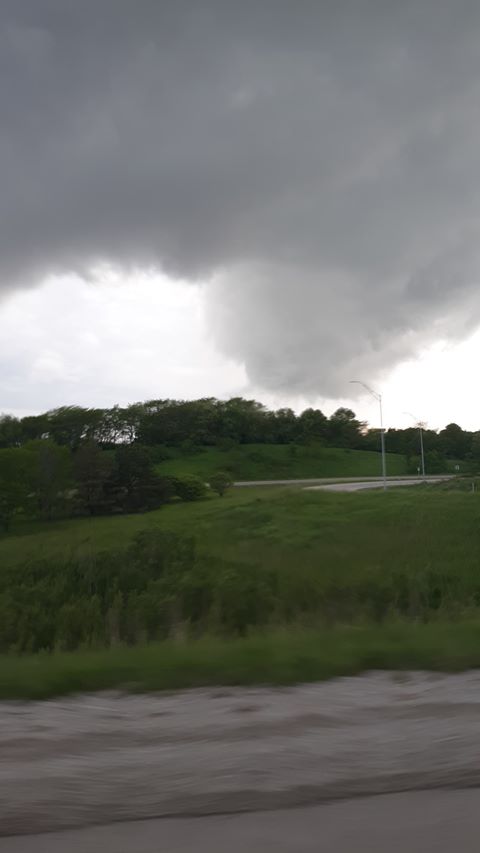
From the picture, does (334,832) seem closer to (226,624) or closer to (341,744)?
(341,744)

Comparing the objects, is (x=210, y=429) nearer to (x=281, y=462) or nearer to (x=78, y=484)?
(x=281, y=462)

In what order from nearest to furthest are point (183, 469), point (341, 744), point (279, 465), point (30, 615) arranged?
1. point (341, 744)
2. point (30, 615)
3. point (183, 469)
4. point (279, 465)

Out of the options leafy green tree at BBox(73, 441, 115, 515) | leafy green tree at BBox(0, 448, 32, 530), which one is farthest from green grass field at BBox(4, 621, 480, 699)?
leafy green tree at BBox(0, 448, 32, 530)

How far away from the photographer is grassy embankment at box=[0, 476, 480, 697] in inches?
219

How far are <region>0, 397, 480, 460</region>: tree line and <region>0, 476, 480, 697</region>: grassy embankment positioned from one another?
13.3 metres

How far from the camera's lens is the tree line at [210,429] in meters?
52.3

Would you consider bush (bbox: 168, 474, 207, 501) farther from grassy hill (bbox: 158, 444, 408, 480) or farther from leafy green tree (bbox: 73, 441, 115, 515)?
leafy green tree (bbox: 73, 441, 115, 515)

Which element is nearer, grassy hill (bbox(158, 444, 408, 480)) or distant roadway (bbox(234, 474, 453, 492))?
distant roadway (bbox(234, 474, 453, 492))

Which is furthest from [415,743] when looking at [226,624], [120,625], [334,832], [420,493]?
[420,493]

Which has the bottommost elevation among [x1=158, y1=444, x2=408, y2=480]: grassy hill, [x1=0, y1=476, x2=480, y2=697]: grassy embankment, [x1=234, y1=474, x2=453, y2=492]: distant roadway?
[x1=0, y1=476, x2=480, y2=697]: grassy embankment

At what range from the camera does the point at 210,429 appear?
63656mm

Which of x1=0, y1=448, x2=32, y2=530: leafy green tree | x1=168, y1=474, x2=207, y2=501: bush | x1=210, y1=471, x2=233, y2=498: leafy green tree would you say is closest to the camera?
x1=0, y1=448, x2=32, y2=530: leafy green tree

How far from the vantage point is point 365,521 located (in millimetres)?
31578

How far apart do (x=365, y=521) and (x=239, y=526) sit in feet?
20.0
